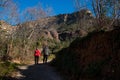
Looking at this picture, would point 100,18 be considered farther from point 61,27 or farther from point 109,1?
point 61,27

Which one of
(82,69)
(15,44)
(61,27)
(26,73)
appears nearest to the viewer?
(82,69)

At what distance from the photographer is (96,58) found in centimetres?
1290

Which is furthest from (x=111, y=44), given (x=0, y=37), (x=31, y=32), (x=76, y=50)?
(x=31, y=32)

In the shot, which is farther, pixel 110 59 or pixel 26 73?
pixel 26 73

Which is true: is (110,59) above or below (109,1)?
below

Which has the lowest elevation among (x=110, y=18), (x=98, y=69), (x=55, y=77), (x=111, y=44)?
(x=55, y=77)

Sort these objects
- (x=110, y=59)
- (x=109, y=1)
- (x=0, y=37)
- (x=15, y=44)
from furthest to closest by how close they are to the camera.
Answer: (x=15, y=44)
(x=0, y=37)
(x=109, y=1)
(x=110, y=59)

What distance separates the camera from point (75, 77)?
14422 millimetres

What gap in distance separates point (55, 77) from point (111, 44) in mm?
6175

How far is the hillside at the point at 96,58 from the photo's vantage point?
35.7 feet

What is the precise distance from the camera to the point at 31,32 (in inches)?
1567

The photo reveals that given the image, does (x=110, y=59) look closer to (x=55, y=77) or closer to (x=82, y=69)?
(x=82, y=69)

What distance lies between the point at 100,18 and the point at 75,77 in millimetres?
4804

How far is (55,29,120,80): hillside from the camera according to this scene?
428 inches
